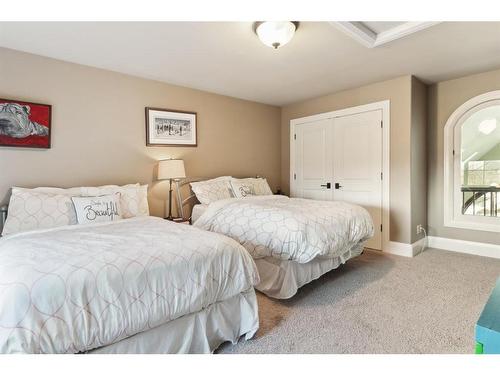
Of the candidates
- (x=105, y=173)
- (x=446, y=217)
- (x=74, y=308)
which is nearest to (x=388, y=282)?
(x=446, y=217)

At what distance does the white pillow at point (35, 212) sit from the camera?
2.23 m

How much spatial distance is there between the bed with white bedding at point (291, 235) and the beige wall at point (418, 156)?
1.15 meters

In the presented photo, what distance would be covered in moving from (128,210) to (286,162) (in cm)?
298

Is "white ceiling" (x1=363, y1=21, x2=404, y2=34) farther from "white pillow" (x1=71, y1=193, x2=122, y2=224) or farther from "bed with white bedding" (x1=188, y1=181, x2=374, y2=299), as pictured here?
"white pillow" (x1=71, y1=193, x2=122, y2=224)

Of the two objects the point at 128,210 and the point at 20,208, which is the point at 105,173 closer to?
the point at 128,210

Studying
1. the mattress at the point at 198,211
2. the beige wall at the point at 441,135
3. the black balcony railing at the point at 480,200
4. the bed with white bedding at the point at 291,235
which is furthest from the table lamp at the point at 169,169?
the black balcony railing at the point at 480,200

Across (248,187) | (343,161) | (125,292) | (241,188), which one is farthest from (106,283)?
(343,161)

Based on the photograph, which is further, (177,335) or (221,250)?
(221,250)

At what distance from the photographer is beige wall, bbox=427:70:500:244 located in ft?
11.2

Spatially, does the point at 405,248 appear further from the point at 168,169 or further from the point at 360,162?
the point at 168,169

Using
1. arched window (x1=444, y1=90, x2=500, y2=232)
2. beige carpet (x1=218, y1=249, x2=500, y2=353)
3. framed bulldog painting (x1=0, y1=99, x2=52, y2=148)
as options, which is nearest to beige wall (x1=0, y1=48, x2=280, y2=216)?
framed bulldog painting (x1=0, y1=99, x2=52, y2=148)

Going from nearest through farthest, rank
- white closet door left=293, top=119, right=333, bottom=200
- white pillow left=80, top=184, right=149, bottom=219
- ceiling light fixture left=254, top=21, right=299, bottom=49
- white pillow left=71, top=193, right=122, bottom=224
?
ceiling light fixture left=254, top=21, right=299, bottom=49 → white pillow left=71, top=193, right=122, bottom=224 → white pillow left=80, top=184, right=149, bottom=219 → white closet door left=293, top=119, right=333, bottom=200

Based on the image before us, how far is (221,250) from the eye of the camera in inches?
64.9

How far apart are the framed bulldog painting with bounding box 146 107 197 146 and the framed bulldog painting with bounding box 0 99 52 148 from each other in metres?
1.02
